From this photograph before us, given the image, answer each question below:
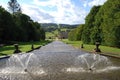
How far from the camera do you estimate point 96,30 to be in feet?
233

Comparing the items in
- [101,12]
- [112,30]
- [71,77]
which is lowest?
[71,77]

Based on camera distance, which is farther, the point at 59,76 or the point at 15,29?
the point at 15,29

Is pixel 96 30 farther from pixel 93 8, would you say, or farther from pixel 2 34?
pixel 2 34

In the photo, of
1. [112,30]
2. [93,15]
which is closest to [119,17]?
[112,30]

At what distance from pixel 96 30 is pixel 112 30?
63.3 feet

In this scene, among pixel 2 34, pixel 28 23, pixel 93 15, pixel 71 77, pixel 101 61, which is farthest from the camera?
pixel 28 23

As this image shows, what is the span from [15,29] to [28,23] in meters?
26.4

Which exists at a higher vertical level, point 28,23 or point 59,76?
point 28,23

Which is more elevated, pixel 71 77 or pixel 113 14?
pixel 113 14

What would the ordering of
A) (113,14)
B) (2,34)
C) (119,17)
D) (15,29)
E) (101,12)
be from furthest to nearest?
(15,29) → (2,34) → (101,12) → (113,14) → (119,17)

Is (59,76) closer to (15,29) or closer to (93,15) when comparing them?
(93,15)

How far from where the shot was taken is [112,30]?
2036 inches

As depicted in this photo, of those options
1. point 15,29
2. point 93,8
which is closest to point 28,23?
point 15,29

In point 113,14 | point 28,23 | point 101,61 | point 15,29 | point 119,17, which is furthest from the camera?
point 28,23
